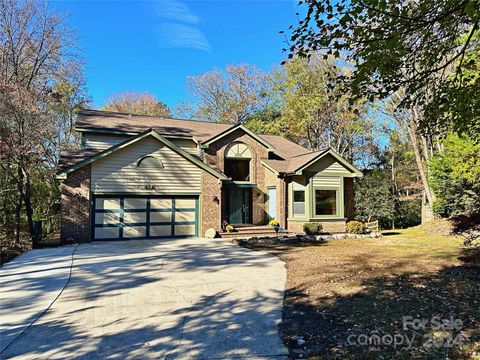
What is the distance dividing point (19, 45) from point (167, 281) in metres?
14.5

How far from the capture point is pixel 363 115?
26.7 m

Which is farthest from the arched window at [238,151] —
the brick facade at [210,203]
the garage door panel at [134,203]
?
the garage door panel at [134,203]

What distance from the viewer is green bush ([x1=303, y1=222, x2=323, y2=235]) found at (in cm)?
1591

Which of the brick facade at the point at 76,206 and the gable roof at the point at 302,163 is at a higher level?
the gable roof at the point at 302,163

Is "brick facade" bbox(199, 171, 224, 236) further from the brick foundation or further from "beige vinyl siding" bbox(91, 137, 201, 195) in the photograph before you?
the brick foundation

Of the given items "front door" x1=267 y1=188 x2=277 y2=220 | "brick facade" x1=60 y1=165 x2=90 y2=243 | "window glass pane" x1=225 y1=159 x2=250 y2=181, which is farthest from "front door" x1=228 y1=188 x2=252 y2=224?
"brick facade" x1=60 y1=165 x2=90 y2=243

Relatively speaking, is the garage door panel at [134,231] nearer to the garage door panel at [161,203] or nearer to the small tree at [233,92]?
the garage door panel at [161,203]

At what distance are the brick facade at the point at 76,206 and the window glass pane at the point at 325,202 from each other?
11065mm

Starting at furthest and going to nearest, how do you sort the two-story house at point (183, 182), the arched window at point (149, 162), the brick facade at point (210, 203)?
the brick facade at point (210, 203) < the arched window at point (149, 162) < the two-story house at point (183, 182)

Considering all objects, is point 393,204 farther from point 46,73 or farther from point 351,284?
point 46,73

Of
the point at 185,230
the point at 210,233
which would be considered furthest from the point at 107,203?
the point at 210,233

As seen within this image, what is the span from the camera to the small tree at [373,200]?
70.4 feet

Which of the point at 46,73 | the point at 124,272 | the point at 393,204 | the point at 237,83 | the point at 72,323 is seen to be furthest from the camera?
the point at 237,83

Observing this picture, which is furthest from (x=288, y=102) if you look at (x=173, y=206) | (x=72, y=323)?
(x=72, y=323)
